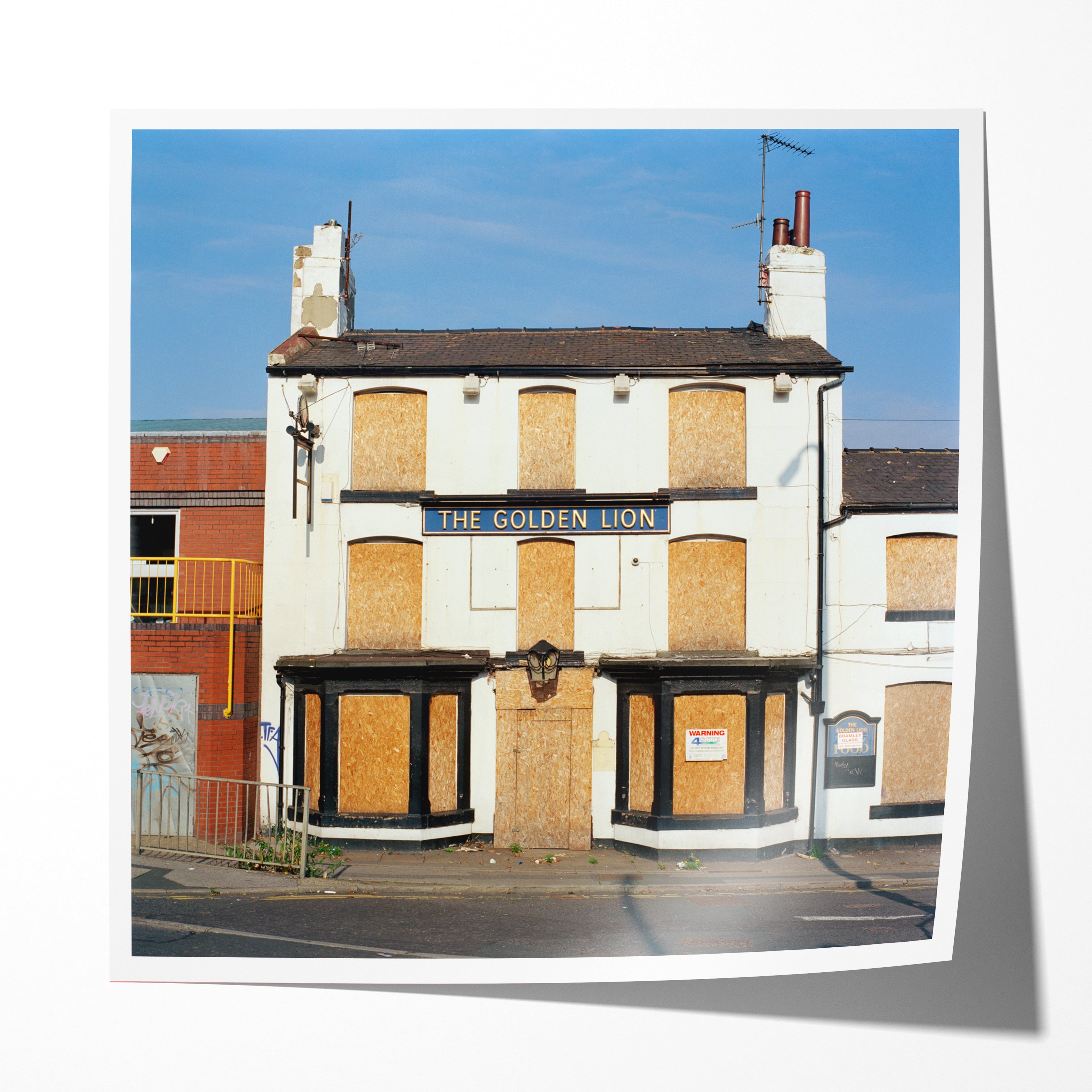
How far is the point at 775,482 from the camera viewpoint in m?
6.81

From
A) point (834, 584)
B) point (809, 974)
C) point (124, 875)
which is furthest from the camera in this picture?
point (834, 584)

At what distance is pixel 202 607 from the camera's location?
7109 millimetres

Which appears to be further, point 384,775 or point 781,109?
point 384,775

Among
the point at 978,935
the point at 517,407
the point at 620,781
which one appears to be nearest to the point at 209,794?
the point at 620,781

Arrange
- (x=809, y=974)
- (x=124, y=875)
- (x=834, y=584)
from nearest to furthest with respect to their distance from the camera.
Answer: (x=124, y=875), (x=809, y=974), (x=834, y=584)

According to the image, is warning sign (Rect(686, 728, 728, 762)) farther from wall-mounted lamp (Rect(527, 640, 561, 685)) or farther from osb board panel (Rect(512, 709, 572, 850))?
wall-mounted lamp (Rect(527, 640, 561, 685))

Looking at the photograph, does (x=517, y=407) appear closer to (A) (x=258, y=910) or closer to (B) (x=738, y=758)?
(B) (x=738, y=758)

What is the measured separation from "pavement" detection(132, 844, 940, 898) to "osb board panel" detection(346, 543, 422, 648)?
181 centimetres

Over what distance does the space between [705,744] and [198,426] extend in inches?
194

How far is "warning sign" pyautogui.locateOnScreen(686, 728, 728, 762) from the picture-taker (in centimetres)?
708

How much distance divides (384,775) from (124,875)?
202 centimetres

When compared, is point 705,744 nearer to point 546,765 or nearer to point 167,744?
point 546,765

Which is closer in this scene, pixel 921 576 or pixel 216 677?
pixel 921 576

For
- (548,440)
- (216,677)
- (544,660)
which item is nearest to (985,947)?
(544,660)
